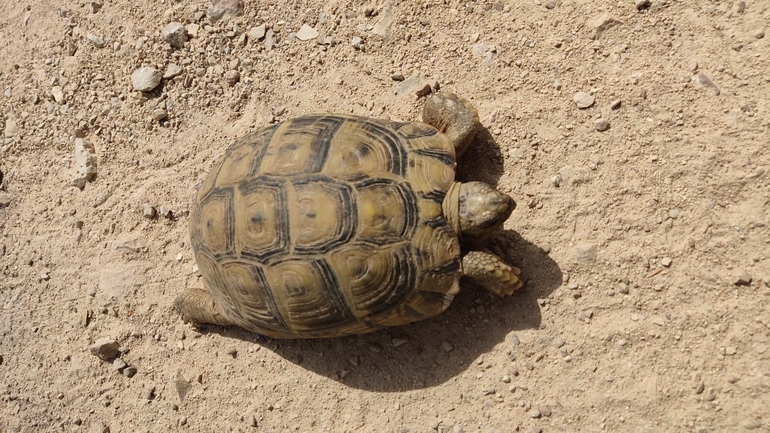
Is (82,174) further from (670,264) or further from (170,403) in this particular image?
(670,264)

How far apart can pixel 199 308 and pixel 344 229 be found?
114cm

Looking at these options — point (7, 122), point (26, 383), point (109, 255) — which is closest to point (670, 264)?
point (109, 255)

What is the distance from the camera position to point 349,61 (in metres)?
3.25

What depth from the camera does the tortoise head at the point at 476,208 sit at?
2.44 metres

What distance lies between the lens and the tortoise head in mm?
2439

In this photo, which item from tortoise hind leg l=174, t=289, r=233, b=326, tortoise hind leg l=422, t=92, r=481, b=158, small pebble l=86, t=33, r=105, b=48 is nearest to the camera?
tortoise hind leg l=422, t=92, r=481, b=158

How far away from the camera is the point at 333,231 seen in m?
2.33

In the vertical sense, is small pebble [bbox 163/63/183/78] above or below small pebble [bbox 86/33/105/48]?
below

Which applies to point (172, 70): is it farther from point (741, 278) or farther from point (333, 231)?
point (741, 278)

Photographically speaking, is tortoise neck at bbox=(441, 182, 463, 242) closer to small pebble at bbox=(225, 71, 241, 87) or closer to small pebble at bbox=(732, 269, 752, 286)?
small pebble at bbox=(732, 269, 752, 286)

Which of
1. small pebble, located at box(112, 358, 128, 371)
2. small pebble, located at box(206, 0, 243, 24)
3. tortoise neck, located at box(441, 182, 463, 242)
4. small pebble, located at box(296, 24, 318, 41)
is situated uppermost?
small pebble, located at box(206, 0, 243, 24)

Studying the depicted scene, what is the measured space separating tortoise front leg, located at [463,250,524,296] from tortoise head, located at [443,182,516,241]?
0.11 meters

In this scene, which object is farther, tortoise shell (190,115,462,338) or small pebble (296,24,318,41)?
small pebble (296,24,318,41)

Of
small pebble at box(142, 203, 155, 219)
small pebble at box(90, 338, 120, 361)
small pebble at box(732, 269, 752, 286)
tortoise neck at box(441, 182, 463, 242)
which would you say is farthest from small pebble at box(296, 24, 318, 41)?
small pebble at box(732, 269, 752, 286)
